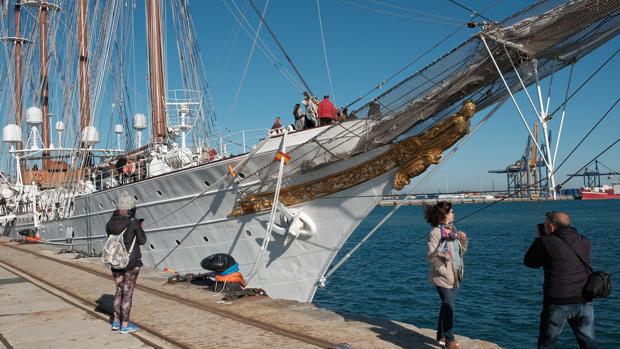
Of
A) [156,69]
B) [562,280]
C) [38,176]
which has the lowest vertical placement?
[562,280]

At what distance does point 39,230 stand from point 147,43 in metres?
10.5

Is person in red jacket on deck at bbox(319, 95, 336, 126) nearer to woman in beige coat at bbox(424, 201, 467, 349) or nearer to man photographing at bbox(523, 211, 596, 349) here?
woman in beige coat at bbox(424, 201, 467, 349)

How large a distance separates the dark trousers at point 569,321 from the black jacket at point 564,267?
0.20ft

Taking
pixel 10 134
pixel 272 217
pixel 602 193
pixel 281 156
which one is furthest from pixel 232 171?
pixel 602 193

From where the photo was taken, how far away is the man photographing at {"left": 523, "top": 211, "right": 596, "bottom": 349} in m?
4.23

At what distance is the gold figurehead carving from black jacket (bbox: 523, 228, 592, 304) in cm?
405

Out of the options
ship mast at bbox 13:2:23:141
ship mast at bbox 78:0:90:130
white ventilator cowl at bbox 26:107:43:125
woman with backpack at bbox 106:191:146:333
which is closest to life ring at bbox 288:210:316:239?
woman with backpack at bbox 106:191:146:333

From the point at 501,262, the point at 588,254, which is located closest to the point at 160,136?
the point at 588,254

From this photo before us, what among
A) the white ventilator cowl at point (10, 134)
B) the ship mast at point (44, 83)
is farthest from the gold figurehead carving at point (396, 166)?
the ship mast at point (44, 83)

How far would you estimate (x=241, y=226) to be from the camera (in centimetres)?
1088

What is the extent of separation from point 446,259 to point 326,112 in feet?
19.1

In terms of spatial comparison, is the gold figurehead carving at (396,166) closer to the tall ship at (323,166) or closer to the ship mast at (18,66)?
the tall ship at (323,166)

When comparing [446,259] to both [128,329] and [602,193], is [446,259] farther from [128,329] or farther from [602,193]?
[602,193]

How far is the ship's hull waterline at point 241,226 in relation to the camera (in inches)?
391
